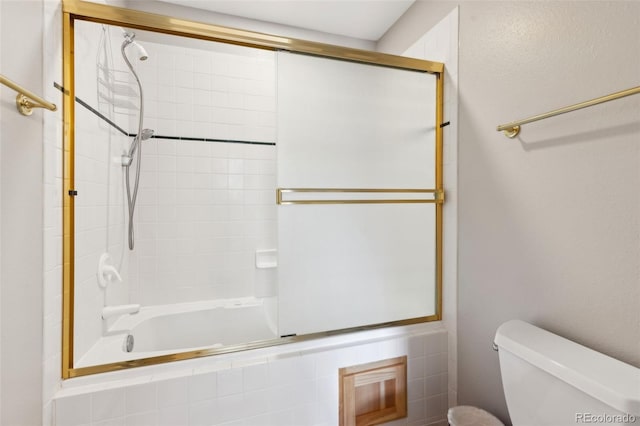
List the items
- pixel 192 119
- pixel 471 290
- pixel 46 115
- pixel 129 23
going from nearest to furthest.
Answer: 1. pixel 46 115
2. pixel 129 23
3. pixel 471 290
4. pixel 192 119

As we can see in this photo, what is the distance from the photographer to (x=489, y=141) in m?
1.30

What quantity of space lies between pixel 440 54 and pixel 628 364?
4.90ft

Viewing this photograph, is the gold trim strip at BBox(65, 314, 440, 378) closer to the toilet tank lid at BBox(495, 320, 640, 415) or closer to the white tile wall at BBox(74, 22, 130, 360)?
the white tile wall at BBox(74, 22, 130, 360)

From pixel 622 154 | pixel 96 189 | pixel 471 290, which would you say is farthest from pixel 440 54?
pixel 96 189

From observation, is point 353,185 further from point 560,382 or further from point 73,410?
point 73,410

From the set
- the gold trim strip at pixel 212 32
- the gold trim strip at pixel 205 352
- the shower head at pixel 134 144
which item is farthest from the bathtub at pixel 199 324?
the gold trim strip at pixel 212 32

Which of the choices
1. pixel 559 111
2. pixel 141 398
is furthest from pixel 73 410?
pixel 559 111

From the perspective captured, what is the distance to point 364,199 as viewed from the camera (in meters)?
1.42

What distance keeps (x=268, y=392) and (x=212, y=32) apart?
4.87 feet

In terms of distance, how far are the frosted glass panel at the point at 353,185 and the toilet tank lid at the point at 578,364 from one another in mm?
548

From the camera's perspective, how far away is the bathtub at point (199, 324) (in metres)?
1.78

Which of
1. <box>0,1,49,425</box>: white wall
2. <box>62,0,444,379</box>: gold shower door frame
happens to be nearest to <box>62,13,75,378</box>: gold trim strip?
<box>62,0,444,379</box>: gold shower door frame

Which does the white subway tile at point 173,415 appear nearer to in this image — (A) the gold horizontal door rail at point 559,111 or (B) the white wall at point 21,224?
(B) the white wall at point 21,224

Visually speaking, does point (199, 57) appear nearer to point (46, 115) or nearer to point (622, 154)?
point (46, 115)
